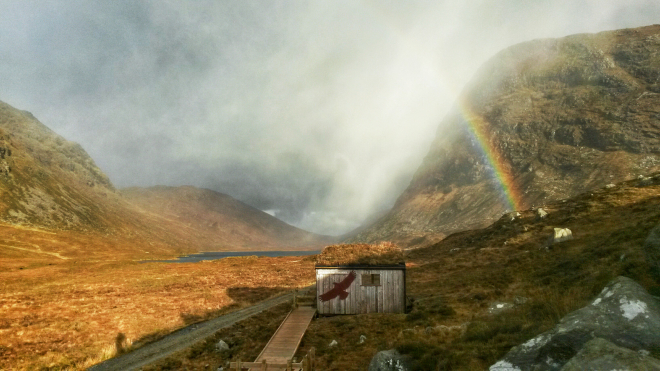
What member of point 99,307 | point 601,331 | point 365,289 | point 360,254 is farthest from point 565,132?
point 99,307

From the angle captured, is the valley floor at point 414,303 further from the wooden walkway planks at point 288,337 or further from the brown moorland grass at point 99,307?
the wooden walkway planks at point 288,337

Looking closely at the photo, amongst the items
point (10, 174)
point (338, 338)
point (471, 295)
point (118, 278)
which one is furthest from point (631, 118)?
point (10, 174)

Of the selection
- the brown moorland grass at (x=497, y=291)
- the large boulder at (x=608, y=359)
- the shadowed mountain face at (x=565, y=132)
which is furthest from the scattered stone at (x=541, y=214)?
the shadowed mountain face at (x=565, y=132)

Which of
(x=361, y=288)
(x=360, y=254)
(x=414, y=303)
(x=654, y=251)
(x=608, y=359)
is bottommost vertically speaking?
(x=414, y=303)

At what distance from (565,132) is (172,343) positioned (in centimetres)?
17251

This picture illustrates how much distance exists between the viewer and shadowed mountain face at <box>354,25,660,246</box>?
124625 mm

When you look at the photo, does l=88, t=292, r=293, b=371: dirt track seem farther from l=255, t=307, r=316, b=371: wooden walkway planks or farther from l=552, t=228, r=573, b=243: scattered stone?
l=552, t=228, r=573, b=243: scattered stone

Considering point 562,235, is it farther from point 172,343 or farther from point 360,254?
point 360,254

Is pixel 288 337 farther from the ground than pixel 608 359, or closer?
closer

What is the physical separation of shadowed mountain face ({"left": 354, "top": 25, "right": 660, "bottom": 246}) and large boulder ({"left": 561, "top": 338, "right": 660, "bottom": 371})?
12893cm

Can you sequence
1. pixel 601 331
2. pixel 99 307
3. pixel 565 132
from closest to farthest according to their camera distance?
pixel 601 331 < pixel 99 307 < pixel 565 132

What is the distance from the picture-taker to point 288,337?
26453mm

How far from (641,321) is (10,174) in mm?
223789

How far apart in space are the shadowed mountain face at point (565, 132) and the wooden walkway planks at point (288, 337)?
110 m
